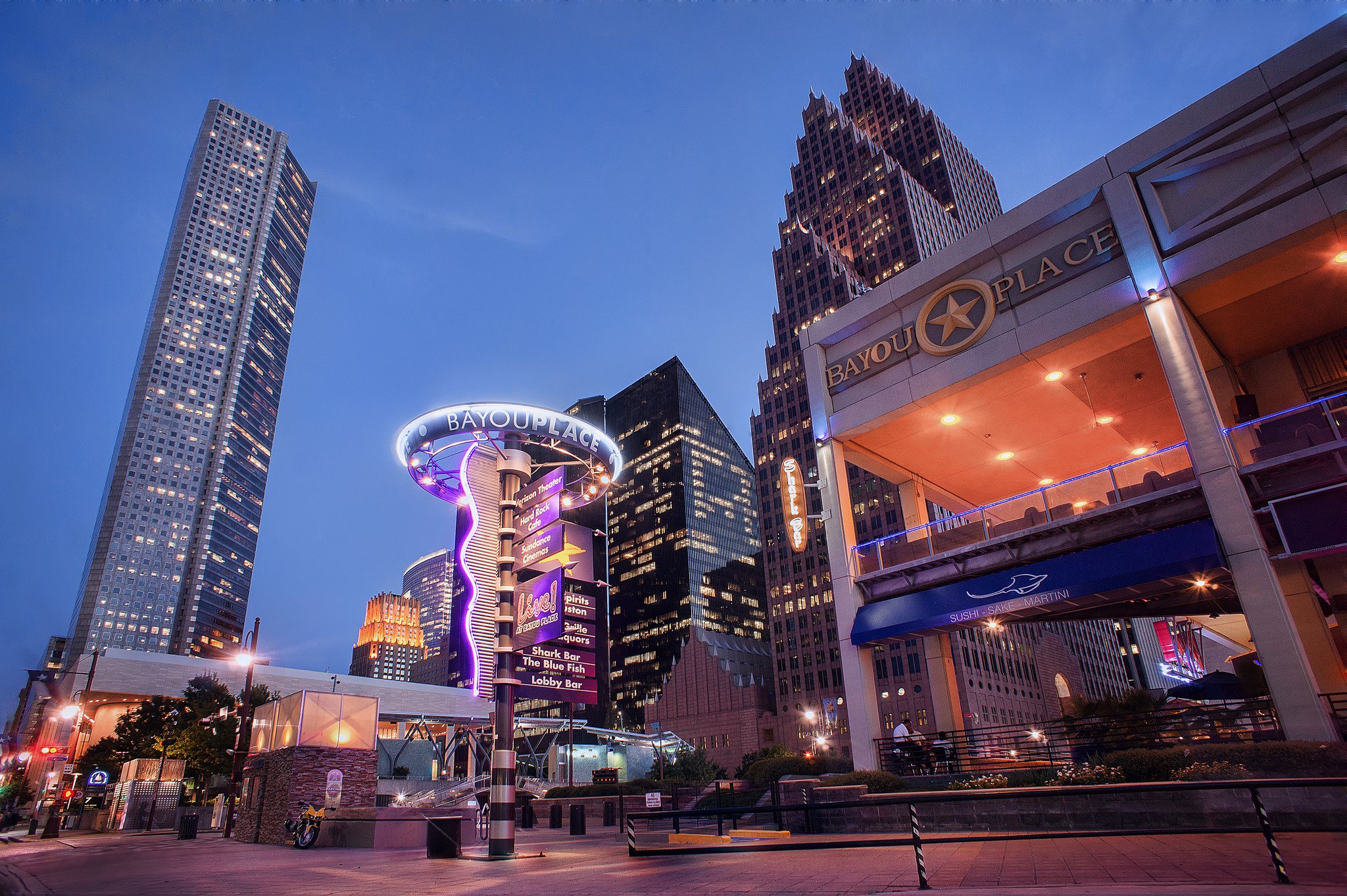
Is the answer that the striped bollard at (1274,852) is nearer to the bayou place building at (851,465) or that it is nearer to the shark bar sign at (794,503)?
the shark bar sign at (794,503)

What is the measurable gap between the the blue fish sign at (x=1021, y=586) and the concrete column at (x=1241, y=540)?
4.30 meters

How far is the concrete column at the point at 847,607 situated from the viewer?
2131cm

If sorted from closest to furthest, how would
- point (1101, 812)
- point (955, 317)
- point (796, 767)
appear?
point (1101, 812)
point (955, 317)
point (796, 767)

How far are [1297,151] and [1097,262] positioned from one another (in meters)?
4.62

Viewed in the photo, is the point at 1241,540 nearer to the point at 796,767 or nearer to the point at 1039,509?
the point at 1039,509

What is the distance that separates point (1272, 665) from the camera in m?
15.0

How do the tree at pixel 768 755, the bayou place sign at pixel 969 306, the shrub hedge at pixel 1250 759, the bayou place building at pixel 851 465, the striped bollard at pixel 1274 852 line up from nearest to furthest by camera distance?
the striped bollard at pixel 1274 852, the shrub hedge at pixel 1250 759, the bayou place sign at pixel 969 306, the tree at pixel 768 755, the bayou place building at pixel 851 465

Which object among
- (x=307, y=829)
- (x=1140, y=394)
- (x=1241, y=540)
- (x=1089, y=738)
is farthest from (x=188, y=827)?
(x=1140, y=394)

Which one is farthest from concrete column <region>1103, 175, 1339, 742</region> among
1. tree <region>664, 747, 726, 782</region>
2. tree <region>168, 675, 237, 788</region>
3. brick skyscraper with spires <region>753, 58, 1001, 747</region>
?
brick skyscraper with spires <region>753, 58, 1001, 747</region>

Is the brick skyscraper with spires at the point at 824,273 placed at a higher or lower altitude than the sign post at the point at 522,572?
higher

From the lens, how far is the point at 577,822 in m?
25.6

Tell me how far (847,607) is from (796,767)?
674cm

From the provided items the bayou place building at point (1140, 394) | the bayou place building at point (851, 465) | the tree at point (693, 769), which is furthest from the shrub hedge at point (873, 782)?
the bayou place building at point (851, 465)

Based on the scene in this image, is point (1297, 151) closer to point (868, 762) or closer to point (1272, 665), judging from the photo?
point (1272, 665)
